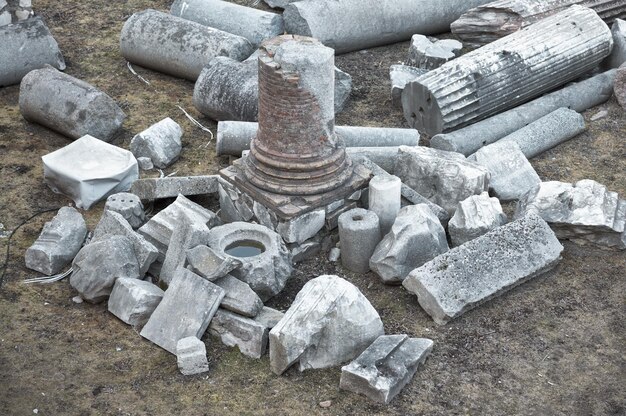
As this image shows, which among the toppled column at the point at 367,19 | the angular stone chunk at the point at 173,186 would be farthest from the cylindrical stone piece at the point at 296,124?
the toppled column at the point at 367,19

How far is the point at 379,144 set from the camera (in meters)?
9.45

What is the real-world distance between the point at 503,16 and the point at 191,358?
20.5 ft

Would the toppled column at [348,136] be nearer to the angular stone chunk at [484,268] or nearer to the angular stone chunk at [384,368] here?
the angular stone chunk at [484,268]

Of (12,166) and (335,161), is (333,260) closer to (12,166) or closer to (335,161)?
(335,161)

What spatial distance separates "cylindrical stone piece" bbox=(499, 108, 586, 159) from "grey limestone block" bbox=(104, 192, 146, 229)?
3615 millimetres

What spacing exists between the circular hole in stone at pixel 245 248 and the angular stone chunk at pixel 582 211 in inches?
93.8

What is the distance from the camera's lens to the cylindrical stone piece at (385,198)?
26.8 feet

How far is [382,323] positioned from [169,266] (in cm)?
178

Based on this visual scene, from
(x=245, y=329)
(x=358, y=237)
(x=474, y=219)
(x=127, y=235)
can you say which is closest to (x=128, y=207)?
(x=127, y=235)

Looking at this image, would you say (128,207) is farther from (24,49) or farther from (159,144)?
(24,49)

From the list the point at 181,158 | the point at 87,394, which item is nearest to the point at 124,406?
the point at 87,394

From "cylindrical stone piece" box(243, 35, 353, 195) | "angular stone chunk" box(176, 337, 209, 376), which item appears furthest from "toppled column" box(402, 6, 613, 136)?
"angular stone chunk" box(176, 337, 209, 376)

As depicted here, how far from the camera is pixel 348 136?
30.7 feet

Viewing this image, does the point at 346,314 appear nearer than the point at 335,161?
Yes
